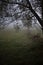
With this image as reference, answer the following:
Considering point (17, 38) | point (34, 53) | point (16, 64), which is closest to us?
point (16, 64)

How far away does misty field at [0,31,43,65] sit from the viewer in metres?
2.26

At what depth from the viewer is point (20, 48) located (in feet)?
8.14

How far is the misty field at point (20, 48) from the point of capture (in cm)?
226

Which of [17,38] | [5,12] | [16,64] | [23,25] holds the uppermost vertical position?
[5,12]

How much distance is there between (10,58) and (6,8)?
0.90 meters

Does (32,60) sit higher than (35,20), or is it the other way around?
(35,20)

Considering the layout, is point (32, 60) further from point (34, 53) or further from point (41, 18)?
point (41, 18)

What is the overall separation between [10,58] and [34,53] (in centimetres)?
36

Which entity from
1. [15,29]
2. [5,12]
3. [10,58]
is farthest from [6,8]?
[10,58]

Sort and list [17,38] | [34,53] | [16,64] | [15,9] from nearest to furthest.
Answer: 1. [16,64]
2. [34,53]
3. [17,38]
4. [15,9]

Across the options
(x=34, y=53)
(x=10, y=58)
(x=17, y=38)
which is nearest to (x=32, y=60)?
(x=34, y=53)

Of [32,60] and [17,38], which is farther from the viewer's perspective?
[17,38]

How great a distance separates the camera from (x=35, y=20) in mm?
2770

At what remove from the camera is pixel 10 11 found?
9.11 ft
